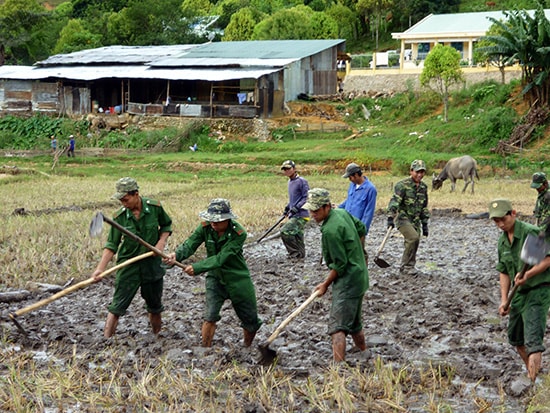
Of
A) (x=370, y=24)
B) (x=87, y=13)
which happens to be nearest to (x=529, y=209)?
(x=370, y=24)

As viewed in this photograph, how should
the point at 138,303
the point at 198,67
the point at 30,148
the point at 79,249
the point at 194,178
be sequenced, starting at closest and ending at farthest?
the point at 138,303, the point at 79,249, the point at 194,178, the point at 30,148, the point at 198,67

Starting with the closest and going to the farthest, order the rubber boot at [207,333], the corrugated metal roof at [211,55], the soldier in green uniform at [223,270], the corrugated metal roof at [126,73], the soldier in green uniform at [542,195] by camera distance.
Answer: the soldier in green uniform at [223,270]
the rubber boot at [207,333]
the soldier in green uniform at [542,195]
the corrugated metal roof at [126,73]
the corrugated metal roof at [211,55]

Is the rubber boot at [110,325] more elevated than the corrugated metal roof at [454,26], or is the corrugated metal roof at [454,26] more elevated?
the corrugated metal roof at [454,26]

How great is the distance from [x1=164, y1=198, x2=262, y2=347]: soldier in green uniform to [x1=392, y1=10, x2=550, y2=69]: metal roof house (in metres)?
40.0

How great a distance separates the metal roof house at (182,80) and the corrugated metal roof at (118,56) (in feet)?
0.19

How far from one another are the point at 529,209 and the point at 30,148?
28.5 m

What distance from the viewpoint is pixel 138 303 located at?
1105 cm

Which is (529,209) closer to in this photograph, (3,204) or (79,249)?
(79,249)

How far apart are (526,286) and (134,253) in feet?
12.8

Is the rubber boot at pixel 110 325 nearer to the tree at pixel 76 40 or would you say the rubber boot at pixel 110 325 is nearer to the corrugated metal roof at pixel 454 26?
the corrugated metal roof at pixel 454 26

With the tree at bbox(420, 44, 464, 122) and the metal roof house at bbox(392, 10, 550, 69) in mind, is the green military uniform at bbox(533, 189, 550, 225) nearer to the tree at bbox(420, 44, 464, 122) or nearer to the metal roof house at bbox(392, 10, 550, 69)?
the tree at bbox(420, 44, 464, 122)

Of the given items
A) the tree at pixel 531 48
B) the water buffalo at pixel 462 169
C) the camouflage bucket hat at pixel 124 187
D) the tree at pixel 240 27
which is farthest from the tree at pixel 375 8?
the camouflage bucket hat at pixel 124 187

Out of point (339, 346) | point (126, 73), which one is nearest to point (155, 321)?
point (339, 346)

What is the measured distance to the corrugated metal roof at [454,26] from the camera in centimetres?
4709
